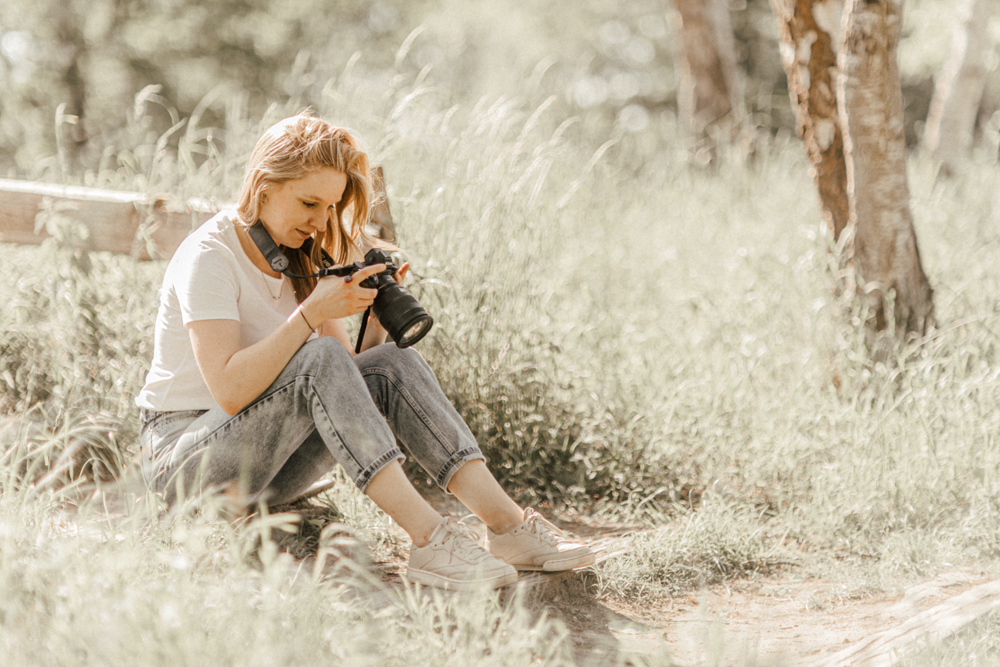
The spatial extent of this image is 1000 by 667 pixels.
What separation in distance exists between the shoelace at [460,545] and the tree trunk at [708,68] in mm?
5701

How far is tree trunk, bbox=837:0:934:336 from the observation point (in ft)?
10.3

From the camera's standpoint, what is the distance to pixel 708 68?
23.0ft

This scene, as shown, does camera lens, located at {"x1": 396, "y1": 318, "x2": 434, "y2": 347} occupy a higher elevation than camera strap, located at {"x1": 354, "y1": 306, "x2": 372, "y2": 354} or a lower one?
higher

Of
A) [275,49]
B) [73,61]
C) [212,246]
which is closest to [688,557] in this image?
[212,246]

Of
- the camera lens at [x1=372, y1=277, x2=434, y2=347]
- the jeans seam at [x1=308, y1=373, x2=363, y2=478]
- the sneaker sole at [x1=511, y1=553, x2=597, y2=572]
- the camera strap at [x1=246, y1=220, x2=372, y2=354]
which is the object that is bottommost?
the sneaker sole at [x1=511, y1=553, x2=597, y2=572]

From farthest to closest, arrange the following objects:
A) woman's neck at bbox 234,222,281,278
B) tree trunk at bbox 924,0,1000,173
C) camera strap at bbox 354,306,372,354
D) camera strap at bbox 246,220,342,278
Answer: tree trunk at bbox 924,0,1000,173
camera strap at bbox 354,306,372,354
woman's neck at bbox 234,222,281,278
camera strap at bbox 246,220,342,278

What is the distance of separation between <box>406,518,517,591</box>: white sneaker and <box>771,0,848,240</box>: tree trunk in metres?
2.20

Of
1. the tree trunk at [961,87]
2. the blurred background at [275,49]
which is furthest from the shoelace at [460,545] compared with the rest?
the blurred background at [275,49]

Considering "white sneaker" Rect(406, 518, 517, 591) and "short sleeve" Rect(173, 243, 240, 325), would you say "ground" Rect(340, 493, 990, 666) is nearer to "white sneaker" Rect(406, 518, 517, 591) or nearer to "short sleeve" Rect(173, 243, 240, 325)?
"white sneaker" Rect(406, 518, 517, 591)

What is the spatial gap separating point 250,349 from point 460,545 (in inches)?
29.2

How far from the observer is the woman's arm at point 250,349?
2.01 m

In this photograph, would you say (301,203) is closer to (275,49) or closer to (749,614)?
(749,614)

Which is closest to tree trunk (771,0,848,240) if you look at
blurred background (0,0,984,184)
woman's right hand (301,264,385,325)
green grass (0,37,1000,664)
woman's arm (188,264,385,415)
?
green grass (0,37,1000,664)

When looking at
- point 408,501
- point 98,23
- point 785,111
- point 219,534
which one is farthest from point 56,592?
point 785,111
